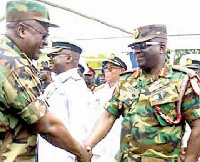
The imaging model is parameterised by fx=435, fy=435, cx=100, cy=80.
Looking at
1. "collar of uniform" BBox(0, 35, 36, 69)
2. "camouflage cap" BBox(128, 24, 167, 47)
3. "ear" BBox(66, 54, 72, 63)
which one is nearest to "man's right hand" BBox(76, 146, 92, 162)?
"collar of uniform" BBox(0, 35, 36, 69)

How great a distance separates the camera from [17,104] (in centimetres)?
256

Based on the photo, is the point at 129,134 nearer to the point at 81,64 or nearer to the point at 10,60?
the point at 10,60

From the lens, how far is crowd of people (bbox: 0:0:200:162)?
265 cm

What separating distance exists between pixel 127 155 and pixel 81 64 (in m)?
3.83

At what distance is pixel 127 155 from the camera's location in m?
3.75

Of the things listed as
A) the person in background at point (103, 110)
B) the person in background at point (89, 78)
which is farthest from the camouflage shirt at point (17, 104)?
the person in background at point (89, 78)

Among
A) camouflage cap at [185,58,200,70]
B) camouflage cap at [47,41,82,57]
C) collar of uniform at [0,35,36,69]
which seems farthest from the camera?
camouflage cap at [185,58,200,70]

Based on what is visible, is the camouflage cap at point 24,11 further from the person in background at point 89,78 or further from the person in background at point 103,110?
the person in background at point 89,78

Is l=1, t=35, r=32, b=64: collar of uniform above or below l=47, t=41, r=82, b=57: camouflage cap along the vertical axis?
above

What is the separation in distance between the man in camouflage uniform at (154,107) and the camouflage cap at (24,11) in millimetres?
1191

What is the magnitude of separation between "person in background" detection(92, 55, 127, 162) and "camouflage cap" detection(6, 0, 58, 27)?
2.52 m

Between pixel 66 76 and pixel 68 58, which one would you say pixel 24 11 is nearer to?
pixel 66 76

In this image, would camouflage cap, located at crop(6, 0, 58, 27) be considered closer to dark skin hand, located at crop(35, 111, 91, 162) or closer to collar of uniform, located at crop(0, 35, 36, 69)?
collar of uniform, located at crop(0, 35, 36, 69)

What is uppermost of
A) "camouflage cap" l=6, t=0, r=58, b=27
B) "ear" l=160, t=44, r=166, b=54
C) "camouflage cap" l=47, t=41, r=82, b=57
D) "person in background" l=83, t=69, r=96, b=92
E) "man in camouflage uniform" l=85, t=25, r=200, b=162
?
"camouflage cap" l=6, t=0, r=58, b=27
